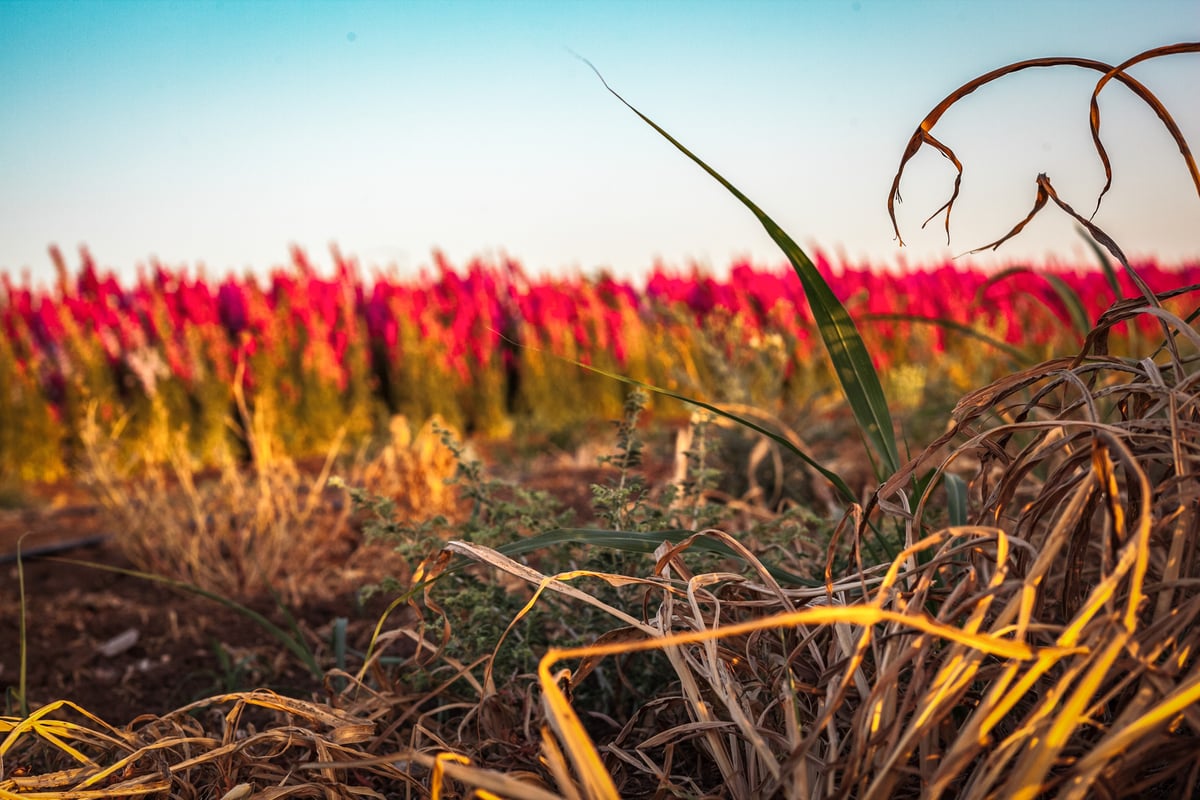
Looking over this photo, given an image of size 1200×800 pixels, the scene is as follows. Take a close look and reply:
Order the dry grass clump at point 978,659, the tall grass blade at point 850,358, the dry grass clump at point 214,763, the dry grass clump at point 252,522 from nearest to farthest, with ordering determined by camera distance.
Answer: the dry grass clump at point 978,659 → the dry grass clump at point 214,763 → the tall grass blade at point 850,358 → the dry grass clump at point 252,522

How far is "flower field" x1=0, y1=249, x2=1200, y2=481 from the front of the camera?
5438mm

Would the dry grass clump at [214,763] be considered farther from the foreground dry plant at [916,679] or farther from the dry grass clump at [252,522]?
the dry grass clump at [252,522]

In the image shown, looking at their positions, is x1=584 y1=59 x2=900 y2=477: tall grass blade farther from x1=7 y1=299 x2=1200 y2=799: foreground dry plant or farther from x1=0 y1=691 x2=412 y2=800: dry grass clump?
x1=0 y1=691 x2=412 y2=800: dry grass clump

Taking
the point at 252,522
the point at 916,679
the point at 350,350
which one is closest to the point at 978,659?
the point at 916,679

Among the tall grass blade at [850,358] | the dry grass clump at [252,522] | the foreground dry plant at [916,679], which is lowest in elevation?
the dry grass clump at [252,522]

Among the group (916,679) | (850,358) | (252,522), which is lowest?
(252,522)

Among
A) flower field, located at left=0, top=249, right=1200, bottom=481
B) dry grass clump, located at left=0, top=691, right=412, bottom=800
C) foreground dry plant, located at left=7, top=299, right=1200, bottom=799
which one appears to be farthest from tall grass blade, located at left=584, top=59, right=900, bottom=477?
flower field, located at left=0, top=249, right=1200, bottom=481

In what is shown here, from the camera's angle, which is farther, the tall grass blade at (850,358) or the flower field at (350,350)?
the flower field at (350,350)

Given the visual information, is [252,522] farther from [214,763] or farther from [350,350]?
[350,350]

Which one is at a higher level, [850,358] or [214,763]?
[850,358]

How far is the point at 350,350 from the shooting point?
6.00 metres

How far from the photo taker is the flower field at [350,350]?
544cm

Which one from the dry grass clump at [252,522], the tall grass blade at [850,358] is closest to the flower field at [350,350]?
the dry grass clump at [252,522]

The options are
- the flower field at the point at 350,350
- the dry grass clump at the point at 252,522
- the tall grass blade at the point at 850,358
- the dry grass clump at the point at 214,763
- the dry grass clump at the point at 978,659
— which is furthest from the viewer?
the flower field at the point at 350,350
